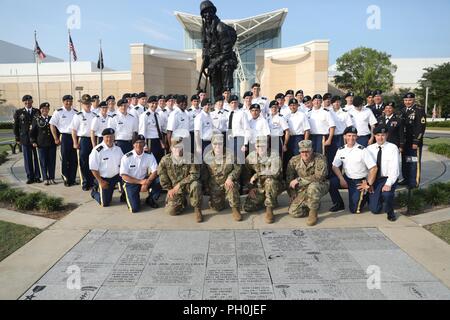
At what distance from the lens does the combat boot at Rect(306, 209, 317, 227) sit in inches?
191

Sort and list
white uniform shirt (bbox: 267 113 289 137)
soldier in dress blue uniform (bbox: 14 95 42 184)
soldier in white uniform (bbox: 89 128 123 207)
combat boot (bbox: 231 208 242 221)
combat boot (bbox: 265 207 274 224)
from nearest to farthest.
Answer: combat boot (bbox: 265 207 274 224)
combat boot (bbox: 231 208 242 221)
soldier in white uniform (bbox: 89 128 123 207)
white uniform shirt (bbox: 267 113 289 137)
soldier in dress blue uniform (bbox: 14 95 42 184)

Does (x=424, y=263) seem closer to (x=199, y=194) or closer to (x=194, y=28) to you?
→ (x=199, y=194)

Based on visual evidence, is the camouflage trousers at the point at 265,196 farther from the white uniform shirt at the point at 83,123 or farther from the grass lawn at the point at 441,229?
the white uniform shirt at the point at 83,123

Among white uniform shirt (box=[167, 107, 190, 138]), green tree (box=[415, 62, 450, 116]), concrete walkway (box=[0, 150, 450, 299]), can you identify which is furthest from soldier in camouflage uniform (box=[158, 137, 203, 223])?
green tree (box=[415, 62, 450, 116])

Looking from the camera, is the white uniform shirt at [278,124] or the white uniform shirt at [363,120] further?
the white uniform shirt at [363,120]

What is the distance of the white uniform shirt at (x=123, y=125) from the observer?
21.8ft

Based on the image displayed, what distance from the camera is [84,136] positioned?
6.95m

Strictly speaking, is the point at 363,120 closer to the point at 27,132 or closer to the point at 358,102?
the point at 358,102

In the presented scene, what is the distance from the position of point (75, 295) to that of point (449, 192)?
542cm

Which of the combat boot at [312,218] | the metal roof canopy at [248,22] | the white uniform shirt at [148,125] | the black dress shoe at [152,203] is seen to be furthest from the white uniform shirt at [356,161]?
the metal roof canopy at [248,22]

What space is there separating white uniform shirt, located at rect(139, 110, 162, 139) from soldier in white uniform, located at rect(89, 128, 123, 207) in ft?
2.76

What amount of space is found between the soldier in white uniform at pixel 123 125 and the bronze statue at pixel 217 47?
9.13 ft

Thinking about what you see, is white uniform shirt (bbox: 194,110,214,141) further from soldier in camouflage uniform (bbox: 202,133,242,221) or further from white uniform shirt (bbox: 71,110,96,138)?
white uniform shirt (bbox: 71,110,96,138)

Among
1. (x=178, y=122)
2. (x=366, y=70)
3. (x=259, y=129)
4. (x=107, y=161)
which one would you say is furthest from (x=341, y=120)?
(x=366, y=70)
